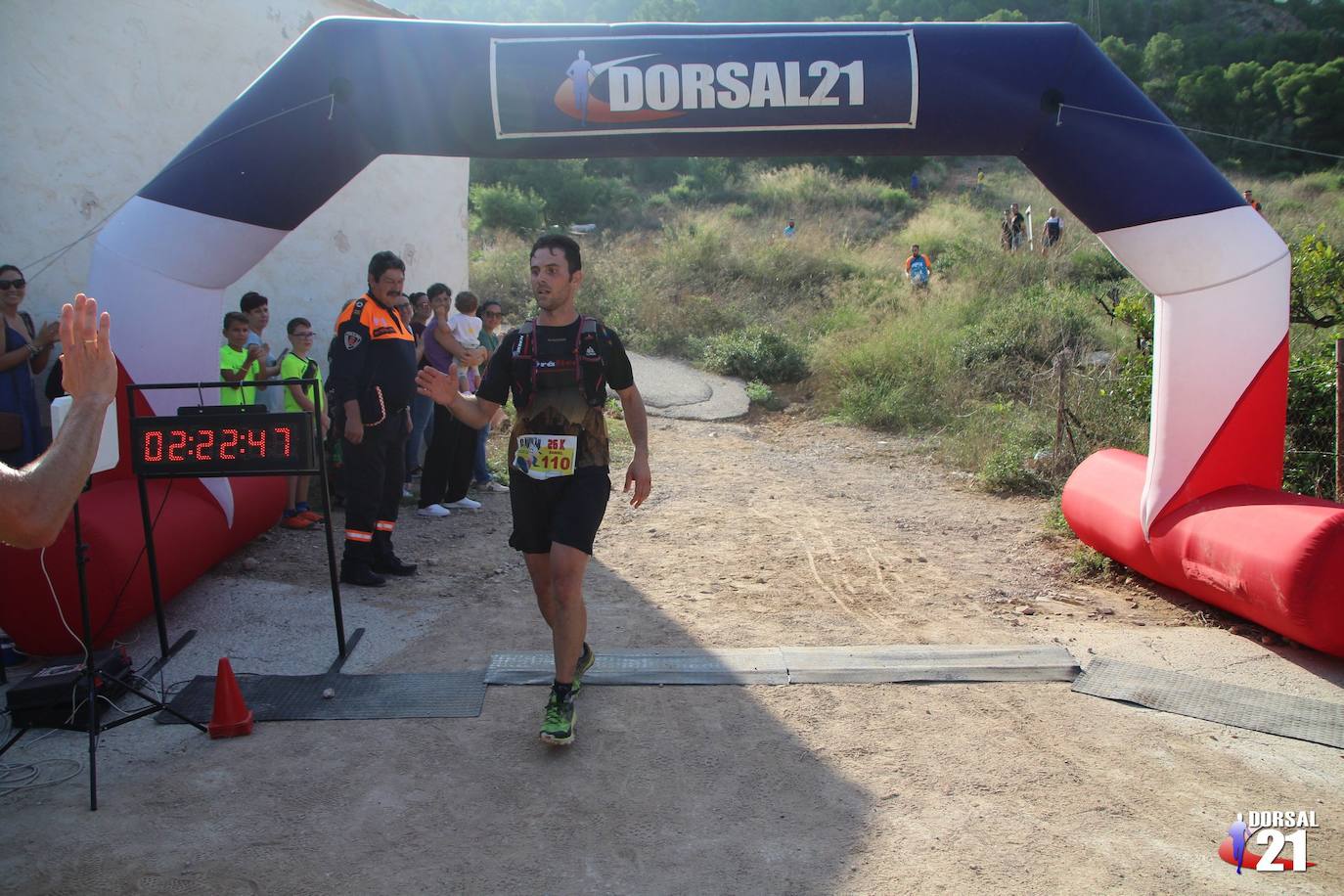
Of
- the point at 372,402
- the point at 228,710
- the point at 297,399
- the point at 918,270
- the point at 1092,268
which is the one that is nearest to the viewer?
the point at 228,710

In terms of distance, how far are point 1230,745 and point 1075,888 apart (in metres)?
1.48

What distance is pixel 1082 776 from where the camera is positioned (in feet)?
12.8

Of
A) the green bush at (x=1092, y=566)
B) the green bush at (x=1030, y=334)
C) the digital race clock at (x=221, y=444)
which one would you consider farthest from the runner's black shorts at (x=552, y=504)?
the green bush at (x=1030, y=334)

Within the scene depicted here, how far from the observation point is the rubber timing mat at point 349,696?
440 cm

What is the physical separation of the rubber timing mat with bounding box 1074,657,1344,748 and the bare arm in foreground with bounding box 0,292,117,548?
13.8ft

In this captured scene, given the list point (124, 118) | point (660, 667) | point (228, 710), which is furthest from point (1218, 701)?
point (124, 118)

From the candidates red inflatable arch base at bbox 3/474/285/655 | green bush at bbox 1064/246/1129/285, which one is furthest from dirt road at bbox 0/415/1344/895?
green bush at bbox 1064/246/1129/285

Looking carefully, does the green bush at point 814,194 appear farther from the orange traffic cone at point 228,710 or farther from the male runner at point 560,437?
the orange traffic cone at point 228,710

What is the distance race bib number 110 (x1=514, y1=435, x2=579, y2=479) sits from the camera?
4.16m

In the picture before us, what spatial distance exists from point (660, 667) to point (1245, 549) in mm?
3023

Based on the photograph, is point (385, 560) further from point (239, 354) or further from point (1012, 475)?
point (1012, 475)

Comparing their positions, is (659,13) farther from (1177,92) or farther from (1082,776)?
(1082,776)

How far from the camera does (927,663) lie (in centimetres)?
500

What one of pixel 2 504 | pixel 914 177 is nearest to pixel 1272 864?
pixel 2 504
